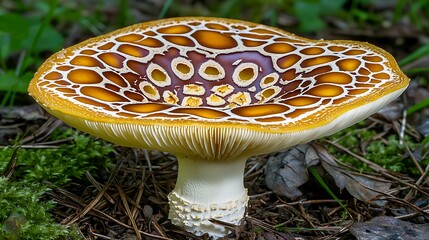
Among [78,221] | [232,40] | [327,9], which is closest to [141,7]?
[327,9]

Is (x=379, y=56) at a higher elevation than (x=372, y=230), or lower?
higher

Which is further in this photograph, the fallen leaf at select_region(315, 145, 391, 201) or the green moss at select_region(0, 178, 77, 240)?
the fallen leaf at select_region(315, 145, 391, 201)

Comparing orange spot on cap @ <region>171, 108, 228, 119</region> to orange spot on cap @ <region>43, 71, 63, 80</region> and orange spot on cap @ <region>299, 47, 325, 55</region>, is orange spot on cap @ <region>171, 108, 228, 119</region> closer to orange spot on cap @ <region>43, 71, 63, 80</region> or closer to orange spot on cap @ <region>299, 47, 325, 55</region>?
orange spot on cap @ <region>43, 71, 63, 80</region>

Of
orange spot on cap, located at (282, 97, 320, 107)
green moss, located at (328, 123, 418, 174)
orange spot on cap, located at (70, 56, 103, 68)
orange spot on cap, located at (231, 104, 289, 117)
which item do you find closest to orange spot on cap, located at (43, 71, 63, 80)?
orange spot on cap, located at (70, 56, 103, 68)

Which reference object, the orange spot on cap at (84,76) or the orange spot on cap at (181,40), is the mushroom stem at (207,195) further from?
the orange spot on cap at (181,40)

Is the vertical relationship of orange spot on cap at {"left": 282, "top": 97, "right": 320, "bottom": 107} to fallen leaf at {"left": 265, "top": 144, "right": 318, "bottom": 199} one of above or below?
above

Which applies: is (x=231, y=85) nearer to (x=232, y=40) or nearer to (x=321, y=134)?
(x=232, y=40)

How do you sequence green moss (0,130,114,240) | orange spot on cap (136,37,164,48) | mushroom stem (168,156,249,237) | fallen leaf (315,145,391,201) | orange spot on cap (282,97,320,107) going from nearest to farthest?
orange spot on cap (282,97,320,107) < green moss (0,130,114,240) < mushroom stem (168,156,249,237) < orange spot on cap (136,37,164,48) < fallen leaf (315,145,391,201)

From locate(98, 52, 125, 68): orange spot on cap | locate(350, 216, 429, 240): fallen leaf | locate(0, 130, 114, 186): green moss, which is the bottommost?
locate(0, 130, 114, 186): green moss

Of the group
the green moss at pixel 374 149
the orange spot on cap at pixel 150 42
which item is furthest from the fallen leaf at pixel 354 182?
the orange spot on cap at pixel 150 42
